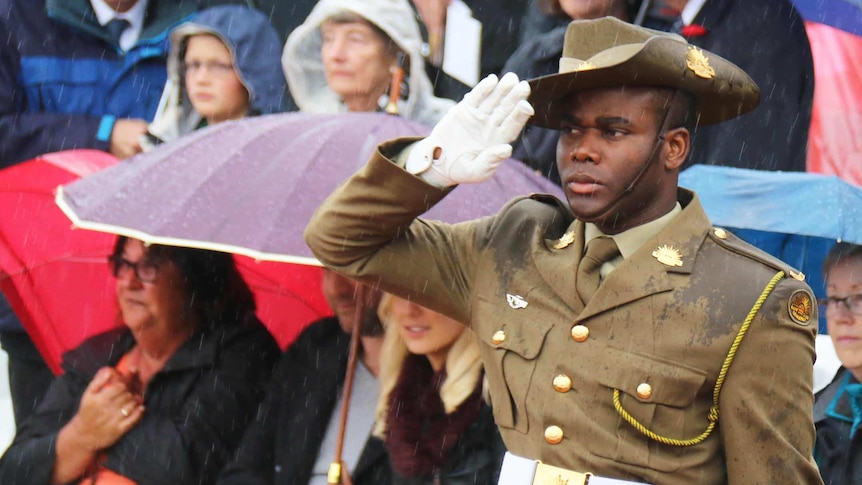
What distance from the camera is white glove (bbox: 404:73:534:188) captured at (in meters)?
3.09

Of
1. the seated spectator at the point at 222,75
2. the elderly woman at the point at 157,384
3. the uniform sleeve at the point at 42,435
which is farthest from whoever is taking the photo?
the seated spectator at the point at 222,75

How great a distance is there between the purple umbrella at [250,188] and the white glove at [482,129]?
4.52 feet

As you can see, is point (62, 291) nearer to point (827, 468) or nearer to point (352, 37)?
point (352, 37)

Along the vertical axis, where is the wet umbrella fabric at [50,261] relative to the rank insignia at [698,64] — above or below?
below

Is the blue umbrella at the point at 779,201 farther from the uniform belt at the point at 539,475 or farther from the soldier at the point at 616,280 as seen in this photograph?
the uniform belt at the point at 539,475

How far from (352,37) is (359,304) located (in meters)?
1.64

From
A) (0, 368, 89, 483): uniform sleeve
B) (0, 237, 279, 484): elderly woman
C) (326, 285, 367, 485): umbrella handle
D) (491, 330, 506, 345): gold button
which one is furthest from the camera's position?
(0, 368, 89, 483): uniform sleeve

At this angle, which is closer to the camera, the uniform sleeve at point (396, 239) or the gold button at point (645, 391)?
the gold button at point (645, 391)

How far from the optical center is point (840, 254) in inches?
206

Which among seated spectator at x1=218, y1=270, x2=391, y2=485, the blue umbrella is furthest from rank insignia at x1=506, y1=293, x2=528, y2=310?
the blue umbrella

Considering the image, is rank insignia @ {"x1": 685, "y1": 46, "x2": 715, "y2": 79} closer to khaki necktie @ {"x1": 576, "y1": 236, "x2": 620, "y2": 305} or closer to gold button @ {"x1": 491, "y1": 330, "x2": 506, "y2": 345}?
khaki necktie @ {"x1": 576, "y1": 236, "x2": 620, "y2": 305}

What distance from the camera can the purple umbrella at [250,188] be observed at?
15.1 feet

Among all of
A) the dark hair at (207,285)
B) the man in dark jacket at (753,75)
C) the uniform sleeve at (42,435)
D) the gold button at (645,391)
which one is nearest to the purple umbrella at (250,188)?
the dark hair at (207,285)

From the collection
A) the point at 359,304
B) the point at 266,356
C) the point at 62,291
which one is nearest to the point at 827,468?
the point at 359,304
